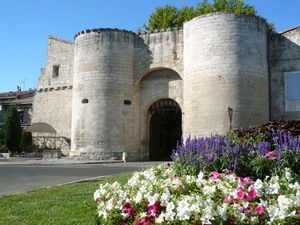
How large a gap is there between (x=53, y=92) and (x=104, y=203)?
1168 inches

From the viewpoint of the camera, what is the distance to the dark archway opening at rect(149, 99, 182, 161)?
94.4 feet

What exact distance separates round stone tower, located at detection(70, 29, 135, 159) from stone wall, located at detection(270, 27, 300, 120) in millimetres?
8777

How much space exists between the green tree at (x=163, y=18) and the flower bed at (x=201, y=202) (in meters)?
33.7

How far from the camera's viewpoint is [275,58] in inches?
1001

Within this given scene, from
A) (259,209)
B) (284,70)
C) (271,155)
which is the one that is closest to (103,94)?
(284,70)

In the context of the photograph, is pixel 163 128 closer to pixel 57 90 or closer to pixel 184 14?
pixel 57 90

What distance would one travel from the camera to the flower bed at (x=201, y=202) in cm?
438

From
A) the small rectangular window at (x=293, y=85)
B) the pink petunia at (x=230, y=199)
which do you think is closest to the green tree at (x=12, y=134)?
the small rectangular window at (x=293, y=85)

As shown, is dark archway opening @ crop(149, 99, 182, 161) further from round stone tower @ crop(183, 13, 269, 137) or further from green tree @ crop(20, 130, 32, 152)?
green tree @ crop(20, 130, 32, 152)

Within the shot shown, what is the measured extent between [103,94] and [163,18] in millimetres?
15082

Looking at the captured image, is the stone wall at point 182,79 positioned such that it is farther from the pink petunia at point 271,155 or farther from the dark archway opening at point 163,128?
the pink petunia at point 271,155

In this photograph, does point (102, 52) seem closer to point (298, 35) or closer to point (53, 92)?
point (53, 92)

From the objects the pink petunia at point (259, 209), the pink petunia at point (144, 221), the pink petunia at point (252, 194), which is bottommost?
the pink petunia at point (144, 221)

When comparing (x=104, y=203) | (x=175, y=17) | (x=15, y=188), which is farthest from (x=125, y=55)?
(x=104, y=203)
